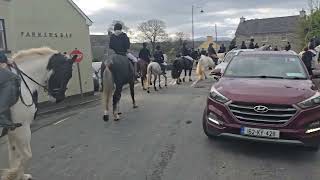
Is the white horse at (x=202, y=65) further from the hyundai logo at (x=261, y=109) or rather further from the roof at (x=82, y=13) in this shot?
the hyundai logo at (x=261, y=109)

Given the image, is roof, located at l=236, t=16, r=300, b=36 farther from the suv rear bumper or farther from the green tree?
the suv rear bumper

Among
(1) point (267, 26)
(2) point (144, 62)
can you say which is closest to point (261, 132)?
(2) point (144, 62)

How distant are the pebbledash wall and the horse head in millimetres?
7939

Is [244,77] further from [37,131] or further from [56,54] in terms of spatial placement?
[37,131]

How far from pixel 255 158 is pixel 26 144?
148 inches

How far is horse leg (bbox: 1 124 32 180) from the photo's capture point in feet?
18.5

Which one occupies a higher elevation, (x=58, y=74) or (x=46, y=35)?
(x=46, y=35)

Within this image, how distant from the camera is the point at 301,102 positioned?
689 cm

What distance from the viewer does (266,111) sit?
6.93 meters

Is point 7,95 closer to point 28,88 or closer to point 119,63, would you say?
point 28,88

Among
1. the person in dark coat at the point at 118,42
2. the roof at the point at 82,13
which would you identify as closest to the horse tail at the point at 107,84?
the person in dark coat at the point at 118,42

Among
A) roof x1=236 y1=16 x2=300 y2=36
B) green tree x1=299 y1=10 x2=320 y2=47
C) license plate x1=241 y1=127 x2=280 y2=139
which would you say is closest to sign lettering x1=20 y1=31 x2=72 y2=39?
license plate x1=241 y1=127 x2=280 y2=139

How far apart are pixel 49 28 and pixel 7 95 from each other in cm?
1398

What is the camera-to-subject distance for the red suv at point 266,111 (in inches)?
270
